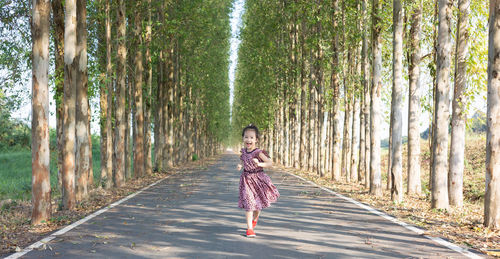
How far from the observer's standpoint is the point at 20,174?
32.8 metres

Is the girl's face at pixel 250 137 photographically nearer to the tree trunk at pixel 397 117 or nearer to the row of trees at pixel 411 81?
the row of trees at pixel 411 81

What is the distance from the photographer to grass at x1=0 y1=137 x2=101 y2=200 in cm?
1891

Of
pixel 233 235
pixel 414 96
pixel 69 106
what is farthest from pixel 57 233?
pixel 414 96

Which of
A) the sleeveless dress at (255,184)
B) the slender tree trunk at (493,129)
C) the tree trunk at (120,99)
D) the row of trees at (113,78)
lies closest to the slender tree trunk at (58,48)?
the row of trees at (113,78)

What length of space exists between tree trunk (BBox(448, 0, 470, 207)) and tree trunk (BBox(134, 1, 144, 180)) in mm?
12802

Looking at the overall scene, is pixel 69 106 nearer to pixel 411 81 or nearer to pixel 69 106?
pixel 69 106

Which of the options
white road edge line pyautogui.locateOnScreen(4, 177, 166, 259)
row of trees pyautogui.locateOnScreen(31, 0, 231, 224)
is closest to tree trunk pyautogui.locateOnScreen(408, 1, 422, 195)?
white road edge line pyautogui.locateOnScreen(4, 177, 166, 259)

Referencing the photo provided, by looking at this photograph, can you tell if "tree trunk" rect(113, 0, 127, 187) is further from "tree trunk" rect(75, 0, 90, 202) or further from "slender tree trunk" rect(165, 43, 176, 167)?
"slender tree trunk" rect(165, 43, 176, 167)

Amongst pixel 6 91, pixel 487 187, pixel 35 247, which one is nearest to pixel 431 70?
pixel 487 187

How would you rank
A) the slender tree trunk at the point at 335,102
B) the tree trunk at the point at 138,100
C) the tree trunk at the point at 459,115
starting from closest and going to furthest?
the tree trunk at the point at 459,115 < the slender tree trunk at the point at 335,102 < the tree trunk at the point at 138,100

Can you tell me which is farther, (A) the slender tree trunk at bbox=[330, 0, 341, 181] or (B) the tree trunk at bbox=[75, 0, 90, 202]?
(A) the slender tree trunk at bbox=[330, 0, 341, 181]

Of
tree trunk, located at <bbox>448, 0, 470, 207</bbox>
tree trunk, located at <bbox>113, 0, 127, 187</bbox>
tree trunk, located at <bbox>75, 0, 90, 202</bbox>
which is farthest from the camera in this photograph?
tree trunk, located at <bbox>113, 0, 127, 187</bbox>

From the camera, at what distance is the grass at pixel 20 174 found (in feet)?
62.0

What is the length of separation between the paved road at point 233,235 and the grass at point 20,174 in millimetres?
8186
